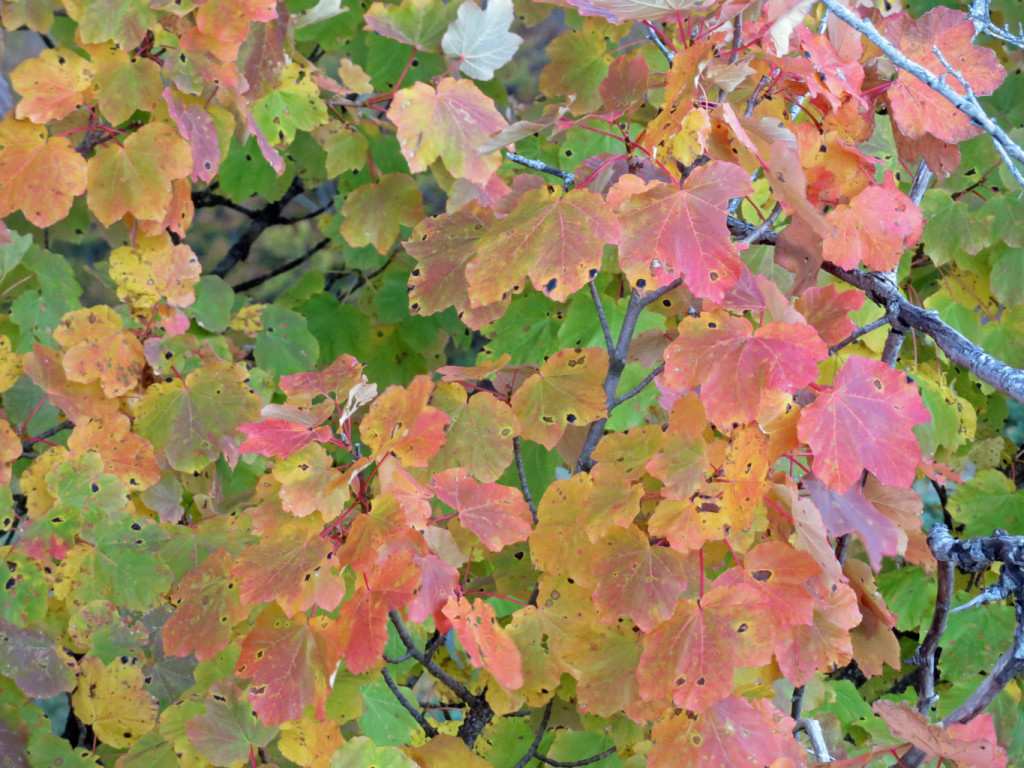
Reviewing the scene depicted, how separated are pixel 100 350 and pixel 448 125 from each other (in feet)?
1.93

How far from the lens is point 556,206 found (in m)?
0.83

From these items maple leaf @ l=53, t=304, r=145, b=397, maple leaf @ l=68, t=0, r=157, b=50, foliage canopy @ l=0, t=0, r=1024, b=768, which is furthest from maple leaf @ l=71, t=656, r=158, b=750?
maple leaf @ l=68, t=0, r=157, b=50

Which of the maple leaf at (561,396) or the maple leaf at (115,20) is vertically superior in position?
the maple leaf at (115,20)

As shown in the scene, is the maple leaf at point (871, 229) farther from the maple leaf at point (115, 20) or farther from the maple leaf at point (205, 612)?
the maple leaf at point (115, 20)

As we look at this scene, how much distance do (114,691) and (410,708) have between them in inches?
15.9

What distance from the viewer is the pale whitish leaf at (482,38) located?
4.16 ft

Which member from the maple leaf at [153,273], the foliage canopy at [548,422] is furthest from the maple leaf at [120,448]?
the maple leaf at [153,273]

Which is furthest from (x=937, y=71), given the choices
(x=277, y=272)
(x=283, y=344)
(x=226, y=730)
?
(x=277, y=272)

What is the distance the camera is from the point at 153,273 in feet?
4.48

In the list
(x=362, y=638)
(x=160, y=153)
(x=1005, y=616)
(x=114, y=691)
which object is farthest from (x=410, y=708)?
(x=1005, y=616)

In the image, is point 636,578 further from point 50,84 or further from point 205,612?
point 50,84

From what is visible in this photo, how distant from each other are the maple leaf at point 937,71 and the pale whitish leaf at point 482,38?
0.56 meters

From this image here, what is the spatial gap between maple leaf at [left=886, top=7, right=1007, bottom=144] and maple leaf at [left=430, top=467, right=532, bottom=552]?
0.49 metres

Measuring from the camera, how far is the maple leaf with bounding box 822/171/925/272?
0.76m
